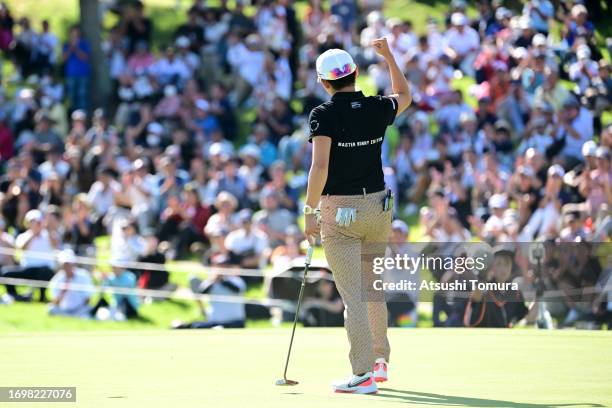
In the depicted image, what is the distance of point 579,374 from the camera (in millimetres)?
7789

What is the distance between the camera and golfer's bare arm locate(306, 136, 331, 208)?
23.6 ft

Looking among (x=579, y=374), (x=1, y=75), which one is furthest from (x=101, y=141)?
(x=579, y=374)

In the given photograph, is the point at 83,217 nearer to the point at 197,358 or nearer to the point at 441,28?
the point at 441,28

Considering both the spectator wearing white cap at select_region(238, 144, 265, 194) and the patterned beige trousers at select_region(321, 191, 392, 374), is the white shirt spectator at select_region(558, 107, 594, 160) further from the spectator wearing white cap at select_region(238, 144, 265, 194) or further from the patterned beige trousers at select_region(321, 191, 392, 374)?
the patterned beige trousers at select_region(321, 191, 392, 374)

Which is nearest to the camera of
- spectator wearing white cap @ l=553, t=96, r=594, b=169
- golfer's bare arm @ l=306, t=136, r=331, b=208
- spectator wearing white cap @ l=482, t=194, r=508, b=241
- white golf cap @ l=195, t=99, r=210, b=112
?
golfer's bare arm @ l=306, t=136, r=331, b=208

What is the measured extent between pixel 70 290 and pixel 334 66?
32.3ft

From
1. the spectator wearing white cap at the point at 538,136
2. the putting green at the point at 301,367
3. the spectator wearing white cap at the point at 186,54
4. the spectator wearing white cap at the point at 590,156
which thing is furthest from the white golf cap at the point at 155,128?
the putting green at the point at 301,367

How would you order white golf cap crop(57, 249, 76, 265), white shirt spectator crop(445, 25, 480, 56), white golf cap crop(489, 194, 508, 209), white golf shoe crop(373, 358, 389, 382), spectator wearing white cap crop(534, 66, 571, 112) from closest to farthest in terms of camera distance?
white golf shoe crop(373, 358, 389, 382) → white golf cap crop(489, 194, 508, 209) → white golf cap crop(57, 249, 76, 265) → spectator wearing white cap crop(534, 66, 571, 112) → white shirt spectator crop(445, 25, 480, 56)

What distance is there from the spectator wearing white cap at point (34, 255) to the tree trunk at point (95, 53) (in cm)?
669

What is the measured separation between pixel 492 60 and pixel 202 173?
482 cm

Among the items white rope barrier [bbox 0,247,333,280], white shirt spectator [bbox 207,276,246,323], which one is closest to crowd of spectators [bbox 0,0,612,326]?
white rope barrier [bbox 0,247,333,280]

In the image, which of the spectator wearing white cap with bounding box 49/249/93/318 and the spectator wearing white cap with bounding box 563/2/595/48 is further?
the spectator wearing white cap with bounding box 563/2/595/48

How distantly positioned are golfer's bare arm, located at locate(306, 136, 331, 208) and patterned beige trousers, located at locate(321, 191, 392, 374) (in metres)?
0.26

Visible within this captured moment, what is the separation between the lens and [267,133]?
2066cm
